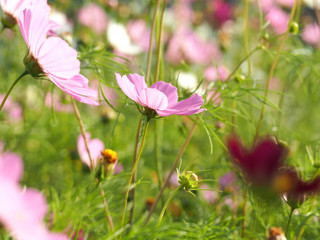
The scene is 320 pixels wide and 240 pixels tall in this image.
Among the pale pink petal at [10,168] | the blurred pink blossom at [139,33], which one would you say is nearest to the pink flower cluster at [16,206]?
the pale pink petal at [10,168]

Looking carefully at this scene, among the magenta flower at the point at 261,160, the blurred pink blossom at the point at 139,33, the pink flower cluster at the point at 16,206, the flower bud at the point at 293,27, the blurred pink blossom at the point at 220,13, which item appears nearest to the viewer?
the pink flower cluster at the point at 16,206

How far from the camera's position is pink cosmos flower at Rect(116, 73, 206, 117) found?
35 centimetres

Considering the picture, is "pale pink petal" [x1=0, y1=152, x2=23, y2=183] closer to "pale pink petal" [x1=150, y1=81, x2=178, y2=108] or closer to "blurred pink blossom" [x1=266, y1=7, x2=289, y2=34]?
"pale pink petal" [x1=150, y1=81, x2=178, y2=108]

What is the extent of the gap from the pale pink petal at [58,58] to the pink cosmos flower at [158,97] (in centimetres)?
4

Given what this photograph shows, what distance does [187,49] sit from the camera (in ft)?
4.25

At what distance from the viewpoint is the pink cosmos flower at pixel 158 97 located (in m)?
0.35

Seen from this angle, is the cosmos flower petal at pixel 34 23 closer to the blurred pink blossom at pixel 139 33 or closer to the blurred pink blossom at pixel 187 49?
the blurred pink blossom at pixel 187 49

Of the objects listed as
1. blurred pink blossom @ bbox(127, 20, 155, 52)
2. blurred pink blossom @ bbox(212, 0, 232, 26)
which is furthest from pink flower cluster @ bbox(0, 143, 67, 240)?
blurred pink blossom @ bbox(212, 0, 232, 26)

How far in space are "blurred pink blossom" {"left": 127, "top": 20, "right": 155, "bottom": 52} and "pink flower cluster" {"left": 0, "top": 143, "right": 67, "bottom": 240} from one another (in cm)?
103

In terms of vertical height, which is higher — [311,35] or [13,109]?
[311,35]

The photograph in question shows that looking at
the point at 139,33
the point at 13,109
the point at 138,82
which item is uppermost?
the point at 138,82

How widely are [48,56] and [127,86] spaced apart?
0.08 m

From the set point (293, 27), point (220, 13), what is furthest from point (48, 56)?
point (220, 13)

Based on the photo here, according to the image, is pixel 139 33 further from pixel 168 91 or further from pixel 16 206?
pixel 16 206
